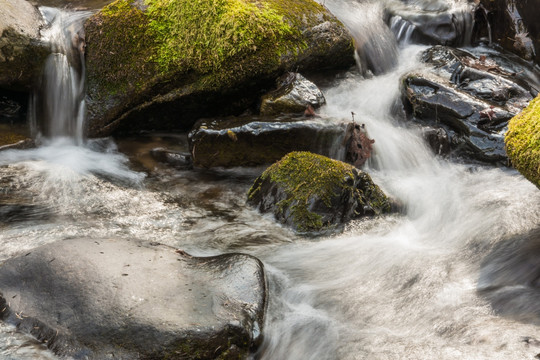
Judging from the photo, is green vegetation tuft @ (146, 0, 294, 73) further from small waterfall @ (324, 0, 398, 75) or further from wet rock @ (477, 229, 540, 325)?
wet rock @ (477, 229, 540, 325)

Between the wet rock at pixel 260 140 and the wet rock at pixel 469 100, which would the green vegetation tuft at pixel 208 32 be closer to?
the wet rock at pixel 260 140

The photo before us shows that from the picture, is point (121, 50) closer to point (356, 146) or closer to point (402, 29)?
point (356, 146)

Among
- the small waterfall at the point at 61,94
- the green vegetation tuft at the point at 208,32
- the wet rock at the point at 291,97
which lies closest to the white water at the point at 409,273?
the wet rock at the point at 291,97

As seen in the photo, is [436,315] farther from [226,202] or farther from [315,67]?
[315,67]

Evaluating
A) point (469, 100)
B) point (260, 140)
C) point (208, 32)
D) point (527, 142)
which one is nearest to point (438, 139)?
point (469, 100)

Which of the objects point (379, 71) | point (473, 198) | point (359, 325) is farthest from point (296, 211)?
point (379, 71)

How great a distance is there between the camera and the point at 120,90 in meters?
6.91

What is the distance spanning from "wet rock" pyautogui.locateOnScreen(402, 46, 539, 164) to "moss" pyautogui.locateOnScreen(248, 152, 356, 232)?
2.11m

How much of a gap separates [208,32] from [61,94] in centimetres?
226

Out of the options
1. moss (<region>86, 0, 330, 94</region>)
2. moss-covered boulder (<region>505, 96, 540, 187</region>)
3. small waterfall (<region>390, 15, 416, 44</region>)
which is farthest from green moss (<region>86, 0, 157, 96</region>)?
small waterfall (<region>390, 15, 416, 44</region>)

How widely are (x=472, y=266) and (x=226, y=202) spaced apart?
2.67 m

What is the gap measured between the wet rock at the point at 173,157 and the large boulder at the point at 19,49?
2110 mm

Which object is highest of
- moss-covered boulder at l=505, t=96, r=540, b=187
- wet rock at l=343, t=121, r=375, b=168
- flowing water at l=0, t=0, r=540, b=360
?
moss-covered boulder at l=505, t=96, r=540, b=187

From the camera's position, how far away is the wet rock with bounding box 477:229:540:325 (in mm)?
3680
